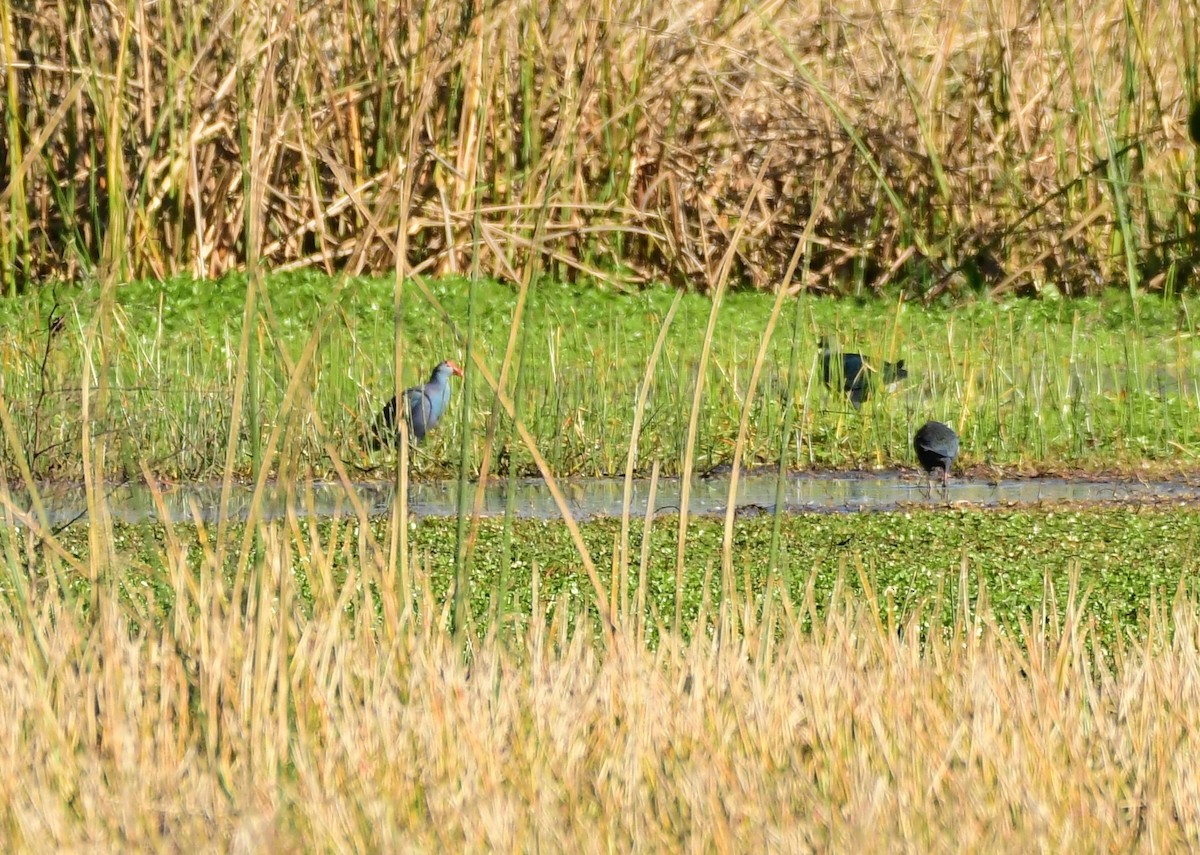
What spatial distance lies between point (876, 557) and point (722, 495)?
4.34ft

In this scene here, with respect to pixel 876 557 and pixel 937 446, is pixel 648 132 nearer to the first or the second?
pixel 937 446

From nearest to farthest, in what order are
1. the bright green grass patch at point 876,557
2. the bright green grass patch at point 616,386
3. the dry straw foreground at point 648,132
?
the bright green grass patch at point 876,557 → the bright green grass patch at point 616,386 → the dry straw foreground at point 648,132

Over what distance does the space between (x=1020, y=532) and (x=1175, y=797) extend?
2708mm

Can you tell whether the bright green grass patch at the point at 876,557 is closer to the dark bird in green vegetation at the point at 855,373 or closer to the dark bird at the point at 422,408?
the dark bird at the point at 422,408

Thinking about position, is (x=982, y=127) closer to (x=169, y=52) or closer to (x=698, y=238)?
(x=698, y=238)

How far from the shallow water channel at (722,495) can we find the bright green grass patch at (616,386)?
0.12 metres

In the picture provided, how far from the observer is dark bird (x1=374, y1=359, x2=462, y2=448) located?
619 centimetres

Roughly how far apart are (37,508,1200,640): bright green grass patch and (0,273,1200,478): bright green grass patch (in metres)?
0.42

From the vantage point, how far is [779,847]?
232 cm

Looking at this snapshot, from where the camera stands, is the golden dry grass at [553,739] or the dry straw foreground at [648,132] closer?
the golden dry grass at [553,739]

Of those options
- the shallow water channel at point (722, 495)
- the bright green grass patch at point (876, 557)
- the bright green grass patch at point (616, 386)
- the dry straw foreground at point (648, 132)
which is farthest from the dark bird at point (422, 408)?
the dry straw foreground at point (648, 132)

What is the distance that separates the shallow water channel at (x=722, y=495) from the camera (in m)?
5.82

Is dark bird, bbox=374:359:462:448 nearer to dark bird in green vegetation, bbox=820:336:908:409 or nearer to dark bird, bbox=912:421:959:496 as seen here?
dark bird in green vegetation, bbox=820:336:908:409

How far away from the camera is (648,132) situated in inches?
399
